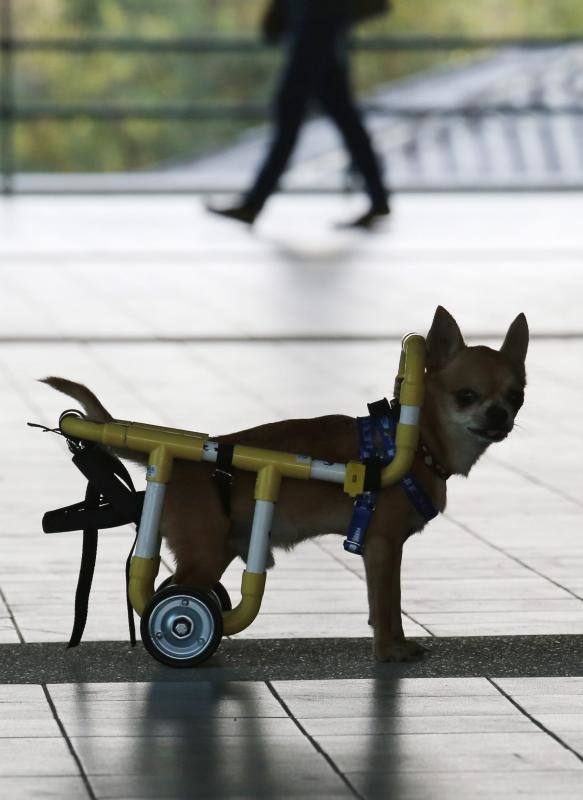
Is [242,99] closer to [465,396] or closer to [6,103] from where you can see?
[6,103]

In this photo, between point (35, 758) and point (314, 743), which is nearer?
point (35, 758)

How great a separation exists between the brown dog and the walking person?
10733 millimetres

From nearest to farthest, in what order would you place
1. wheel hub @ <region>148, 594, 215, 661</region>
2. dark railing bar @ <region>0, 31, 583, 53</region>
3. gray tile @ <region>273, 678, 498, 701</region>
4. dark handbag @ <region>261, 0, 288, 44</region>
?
gray tile @ <region>273, 678, 498, 701</region>, wheel hub @ <region>148, 594, 215, 661</region>, dark handbag @ <region>261, 0, 288, 44</region>, dark railing bar @ <region>0, 31, 583, 53</region>

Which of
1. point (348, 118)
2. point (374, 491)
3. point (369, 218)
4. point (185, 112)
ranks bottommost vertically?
point (374, 491)

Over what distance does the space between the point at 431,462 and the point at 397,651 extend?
46 cm

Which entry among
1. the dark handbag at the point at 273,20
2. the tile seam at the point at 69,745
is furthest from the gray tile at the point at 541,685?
the dark handbag at the point at 273,20

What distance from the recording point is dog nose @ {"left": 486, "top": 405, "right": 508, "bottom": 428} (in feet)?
16.2

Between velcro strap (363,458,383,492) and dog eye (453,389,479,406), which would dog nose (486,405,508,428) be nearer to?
dog eye (453,389,479,406)

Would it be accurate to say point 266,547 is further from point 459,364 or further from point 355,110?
point 355,110

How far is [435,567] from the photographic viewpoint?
6.05 m

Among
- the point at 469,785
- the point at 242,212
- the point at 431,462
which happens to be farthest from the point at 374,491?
the point at 242,212

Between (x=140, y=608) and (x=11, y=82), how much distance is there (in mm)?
15399

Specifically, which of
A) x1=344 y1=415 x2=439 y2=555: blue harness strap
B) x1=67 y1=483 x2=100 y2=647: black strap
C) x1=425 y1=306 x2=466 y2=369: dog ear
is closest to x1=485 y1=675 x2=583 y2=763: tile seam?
x1=344 y1=415 x2=439 y2=555: blue harness strap

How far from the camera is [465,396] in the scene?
500 cm
